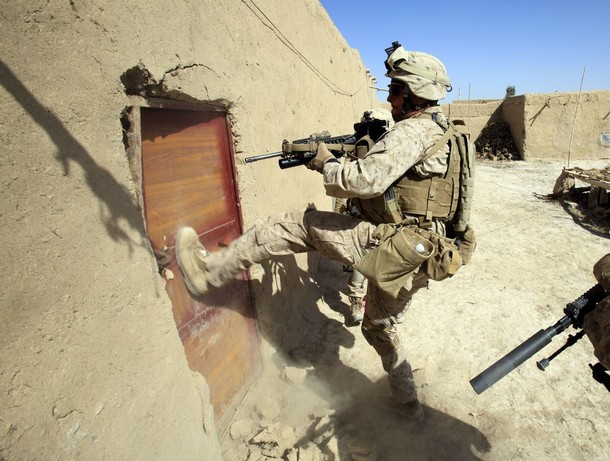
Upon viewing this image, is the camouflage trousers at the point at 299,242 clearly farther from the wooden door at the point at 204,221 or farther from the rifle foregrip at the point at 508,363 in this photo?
the rifle foregrip at the point at 508,363

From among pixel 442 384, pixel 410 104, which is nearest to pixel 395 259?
pixel 410 104

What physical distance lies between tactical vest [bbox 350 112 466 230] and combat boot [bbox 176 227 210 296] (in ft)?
3.49

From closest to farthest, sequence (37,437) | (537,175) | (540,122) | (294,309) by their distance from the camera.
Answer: (37,437) → (294,309) → (537,175) → (540,122)

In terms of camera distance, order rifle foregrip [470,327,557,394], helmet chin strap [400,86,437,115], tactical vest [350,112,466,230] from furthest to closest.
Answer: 1. helmet chin strap [400,86,437,115]
2. tactical vest [350,112,466,230]
3. rifle foregrip [470,327,557,394]

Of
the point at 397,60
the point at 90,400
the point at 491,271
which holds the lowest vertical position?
the point at 491,271

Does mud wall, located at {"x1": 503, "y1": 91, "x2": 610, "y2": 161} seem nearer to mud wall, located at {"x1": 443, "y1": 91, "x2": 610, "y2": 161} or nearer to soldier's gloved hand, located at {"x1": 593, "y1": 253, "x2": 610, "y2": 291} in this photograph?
mud wall, located at {"x1": 443, "y1": 91, "x2": 610, "y2": 161}

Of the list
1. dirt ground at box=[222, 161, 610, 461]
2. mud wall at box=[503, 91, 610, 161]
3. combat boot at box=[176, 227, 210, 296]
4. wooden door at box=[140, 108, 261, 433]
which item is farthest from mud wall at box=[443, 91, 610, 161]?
combat boot at box=[176, 227, 210, 296]

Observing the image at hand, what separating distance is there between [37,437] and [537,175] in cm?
1106

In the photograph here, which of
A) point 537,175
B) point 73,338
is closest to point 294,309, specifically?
point 73,338

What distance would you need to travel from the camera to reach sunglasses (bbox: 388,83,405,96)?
7.45ft

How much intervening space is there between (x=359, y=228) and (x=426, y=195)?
0.44 meters

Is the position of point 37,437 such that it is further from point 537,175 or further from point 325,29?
point 537,175

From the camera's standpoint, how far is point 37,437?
995 mm

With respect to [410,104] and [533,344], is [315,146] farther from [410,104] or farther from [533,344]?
[533,344]
